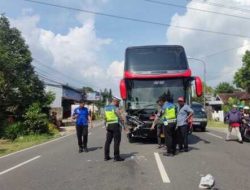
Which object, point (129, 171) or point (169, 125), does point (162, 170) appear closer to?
point (129, 171)

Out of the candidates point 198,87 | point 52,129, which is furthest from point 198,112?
point 198,87

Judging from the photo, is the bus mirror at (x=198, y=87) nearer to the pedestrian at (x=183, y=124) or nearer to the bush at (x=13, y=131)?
the pedestrian at (x=183, y=124)

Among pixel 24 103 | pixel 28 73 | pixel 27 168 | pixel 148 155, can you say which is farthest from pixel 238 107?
pixel 28 73

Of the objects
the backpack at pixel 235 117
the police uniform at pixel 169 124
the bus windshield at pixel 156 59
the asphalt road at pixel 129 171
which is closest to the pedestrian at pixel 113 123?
the asphalt road at pixel 129 171

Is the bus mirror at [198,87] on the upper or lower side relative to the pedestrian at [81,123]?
upper

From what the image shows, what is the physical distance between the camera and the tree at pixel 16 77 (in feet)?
97.8

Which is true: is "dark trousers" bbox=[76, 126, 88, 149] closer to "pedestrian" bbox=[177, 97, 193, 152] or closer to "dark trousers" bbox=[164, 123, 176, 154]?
"dark trousers" bbox=[164, 123, 176, 154]

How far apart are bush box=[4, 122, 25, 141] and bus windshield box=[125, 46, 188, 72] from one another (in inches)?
451

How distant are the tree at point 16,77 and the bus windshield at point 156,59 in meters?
12.7

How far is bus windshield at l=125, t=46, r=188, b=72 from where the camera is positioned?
1690 centimetres

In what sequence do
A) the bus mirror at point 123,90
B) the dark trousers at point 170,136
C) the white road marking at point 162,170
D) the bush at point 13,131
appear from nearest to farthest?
1. the white road marking at point 162,170
2. the dark trousers at point 170,136
3. the bus mirror at point 123,90
4. the bush at point 13,131

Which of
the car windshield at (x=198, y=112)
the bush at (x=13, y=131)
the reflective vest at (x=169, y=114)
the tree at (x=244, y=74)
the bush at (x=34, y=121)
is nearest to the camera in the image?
the reflective vest at (x=169, y=114)

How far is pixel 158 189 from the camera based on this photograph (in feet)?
26.6

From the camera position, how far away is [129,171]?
33.3 feet
